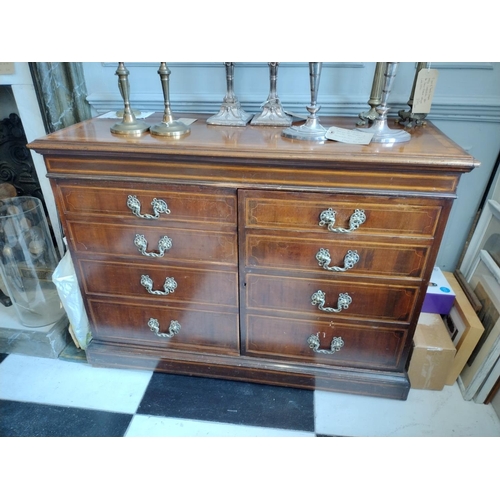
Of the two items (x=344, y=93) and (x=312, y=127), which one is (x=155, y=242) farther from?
(x=344, y=93)

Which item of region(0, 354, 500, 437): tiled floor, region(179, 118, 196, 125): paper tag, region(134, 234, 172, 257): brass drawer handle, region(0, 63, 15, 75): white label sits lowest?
region(0, 354, 500, 437): tiled floor

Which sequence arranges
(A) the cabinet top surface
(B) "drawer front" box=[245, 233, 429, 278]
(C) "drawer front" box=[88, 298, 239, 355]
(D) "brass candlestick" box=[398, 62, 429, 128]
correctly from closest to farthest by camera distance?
1. (A) the cabinet top surface
2. (B) "drawer front" box=[245, 233, 429, 278]
3. (D) "brass candlestick" box=[398, 62, 429, 128]
4. (C) "drawer front" box=[88, 298, 239, 355]

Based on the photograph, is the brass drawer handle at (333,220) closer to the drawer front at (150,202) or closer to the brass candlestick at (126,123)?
the drawer front at (150,202)

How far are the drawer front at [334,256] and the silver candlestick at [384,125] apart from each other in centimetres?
28

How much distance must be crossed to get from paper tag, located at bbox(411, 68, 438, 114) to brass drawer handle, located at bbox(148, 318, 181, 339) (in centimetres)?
99

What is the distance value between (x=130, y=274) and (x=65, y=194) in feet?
0.99

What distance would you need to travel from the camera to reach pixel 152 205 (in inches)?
39.7

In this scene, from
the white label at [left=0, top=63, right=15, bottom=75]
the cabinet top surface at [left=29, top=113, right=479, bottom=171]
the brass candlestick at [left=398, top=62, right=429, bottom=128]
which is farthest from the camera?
the white label at [left=0, top=63, right=15, bottom=75]

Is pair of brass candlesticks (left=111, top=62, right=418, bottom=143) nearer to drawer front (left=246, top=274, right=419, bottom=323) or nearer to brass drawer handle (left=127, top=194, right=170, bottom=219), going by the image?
brass drawer handle (left=127, top=194, right=170, bottom=219)

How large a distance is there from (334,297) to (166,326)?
0.58 metres

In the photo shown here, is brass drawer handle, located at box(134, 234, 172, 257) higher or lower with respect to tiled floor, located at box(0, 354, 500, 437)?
higher

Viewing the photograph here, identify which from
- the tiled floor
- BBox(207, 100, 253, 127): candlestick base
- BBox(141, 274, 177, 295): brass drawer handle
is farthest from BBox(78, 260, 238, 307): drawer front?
BBox(207, 100, 253, 127): candlestick base

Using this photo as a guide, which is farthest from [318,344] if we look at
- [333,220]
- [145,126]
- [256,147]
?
[145,126]

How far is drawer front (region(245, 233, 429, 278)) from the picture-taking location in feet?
3.15
